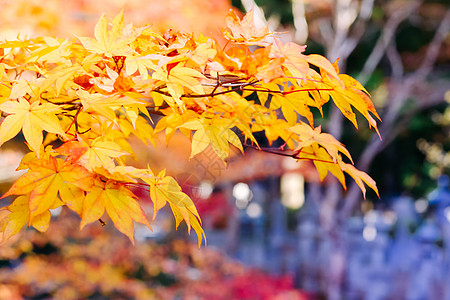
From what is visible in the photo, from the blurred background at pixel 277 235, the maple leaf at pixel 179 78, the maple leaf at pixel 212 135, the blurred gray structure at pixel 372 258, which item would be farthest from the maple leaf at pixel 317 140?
the blurred gray structure at pixel 372 258

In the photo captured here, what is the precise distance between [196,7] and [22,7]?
6.57 ft

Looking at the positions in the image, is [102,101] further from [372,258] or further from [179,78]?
[372,258]

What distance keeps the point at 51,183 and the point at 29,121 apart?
0.13 m

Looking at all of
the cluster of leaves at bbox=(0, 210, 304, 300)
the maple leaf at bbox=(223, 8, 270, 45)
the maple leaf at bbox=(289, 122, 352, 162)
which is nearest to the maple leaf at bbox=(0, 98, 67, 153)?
the maple leaf at bbox=(223, 8, 270, 45)

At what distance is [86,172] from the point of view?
0.83 meters

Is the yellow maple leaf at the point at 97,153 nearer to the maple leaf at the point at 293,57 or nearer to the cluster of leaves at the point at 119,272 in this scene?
the maple leaf at the point at 293,57

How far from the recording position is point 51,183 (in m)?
0.85

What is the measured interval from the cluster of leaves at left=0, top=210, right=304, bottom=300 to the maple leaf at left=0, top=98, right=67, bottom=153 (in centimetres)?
380

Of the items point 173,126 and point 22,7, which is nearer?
point 173,126

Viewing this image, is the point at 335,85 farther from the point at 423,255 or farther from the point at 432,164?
the point at 432,164

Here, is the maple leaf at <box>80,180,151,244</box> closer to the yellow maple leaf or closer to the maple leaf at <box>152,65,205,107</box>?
the yellow maple leaf

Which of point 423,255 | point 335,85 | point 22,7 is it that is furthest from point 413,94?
Answer: point 335,85

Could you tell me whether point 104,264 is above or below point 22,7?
below

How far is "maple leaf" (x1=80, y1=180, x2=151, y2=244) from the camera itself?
0.83 metres
